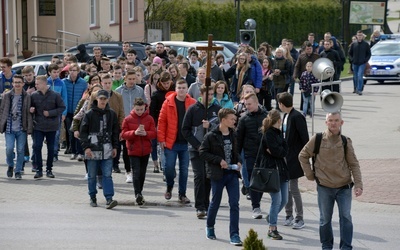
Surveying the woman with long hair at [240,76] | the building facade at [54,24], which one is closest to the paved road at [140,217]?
the woman with long hair at [240,76]

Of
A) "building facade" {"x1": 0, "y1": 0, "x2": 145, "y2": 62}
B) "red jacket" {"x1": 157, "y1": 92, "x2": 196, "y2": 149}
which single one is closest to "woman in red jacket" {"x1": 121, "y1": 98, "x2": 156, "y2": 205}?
"red jacket" {"x1": 157, "y1": 92, "x2": 196, "y2": 149}

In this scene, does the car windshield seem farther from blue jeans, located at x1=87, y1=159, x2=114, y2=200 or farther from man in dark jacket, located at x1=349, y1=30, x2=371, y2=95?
blue jeans, located at x1=87, y1=159, x2=114, y2=200

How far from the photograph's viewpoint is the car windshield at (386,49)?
36.2m

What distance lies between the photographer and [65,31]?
4091cm

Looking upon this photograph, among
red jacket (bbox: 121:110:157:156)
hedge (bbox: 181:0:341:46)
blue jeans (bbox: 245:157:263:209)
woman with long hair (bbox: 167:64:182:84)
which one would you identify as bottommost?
hedge (bbox: 181:0:341:46)

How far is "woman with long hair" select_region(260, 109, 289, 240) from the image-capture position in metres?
12.0

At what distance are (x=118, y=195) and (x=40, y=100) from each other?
2.40 meters

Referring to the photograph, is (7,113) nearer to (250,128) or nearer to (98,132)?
(98,132)

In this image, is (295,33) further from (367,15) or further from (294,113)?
(294,113)

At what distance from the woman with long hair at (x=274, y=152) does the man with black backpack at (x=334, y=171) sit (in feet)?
3.14

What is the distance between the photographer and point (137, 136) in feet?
46.9

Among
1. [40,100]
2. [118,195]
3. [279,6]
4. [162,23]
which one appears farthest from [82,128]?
[279,6]

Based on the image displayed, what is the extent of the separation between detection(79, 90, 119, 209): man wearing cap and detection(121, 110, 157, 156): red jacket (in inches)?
11.3

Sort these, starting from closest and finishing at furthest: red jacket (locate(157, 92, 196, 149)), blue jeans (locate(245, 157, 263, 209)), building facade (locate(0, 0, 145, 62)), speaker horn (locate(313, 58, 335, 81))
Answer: blue jeans (locate(245, 157, 263, 209)) → red jacket (locate(157, 92, 196, 149)) → speaker horn (locate(313, 58, 335, 81)) → building facade (locate(0, 0, 145, 62))
